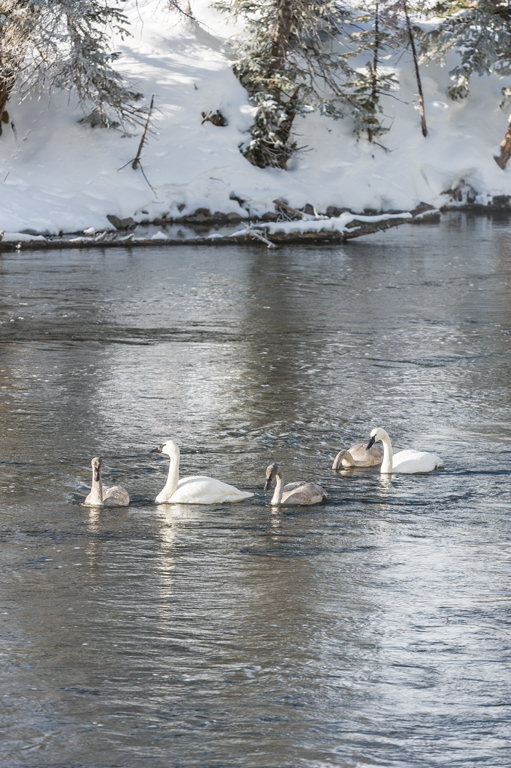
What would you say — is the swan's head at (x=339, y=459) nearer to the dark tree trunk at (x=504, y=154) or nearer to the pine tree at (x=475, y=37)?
the pine tree at (x=475, y=37)

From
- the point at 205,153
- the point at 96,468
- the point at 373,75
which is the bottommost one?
the point at 96,468

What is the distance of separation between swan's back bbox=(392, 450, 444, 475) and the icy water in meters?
0.12

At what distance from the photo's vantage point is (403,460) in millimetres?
9648

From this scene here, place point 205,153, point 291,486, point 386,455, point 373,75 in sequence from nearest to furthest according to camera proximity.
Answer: point 291,486 < point 386,455 < point 205,153 < point 373,75

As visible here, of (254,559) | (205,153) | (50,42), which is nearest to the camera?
(254,559)

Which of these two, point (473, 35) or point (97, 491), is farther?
point (473, 35)

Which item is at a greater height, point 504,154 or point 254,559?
point 504,154

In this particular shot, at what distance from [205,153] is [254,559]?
32916 mm

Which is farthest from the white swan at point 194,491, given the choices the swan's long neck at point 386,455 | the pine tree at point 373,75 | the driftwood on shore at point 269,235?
the pine tree at point 373,75

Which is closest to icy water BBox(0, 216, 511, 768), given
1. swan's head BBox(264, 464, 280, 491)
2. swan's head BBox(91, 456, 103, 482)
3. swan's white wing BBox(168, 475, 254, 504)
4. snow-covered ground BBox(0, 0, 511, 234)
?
swan's white wing BBox(168, 475, 254, 504)

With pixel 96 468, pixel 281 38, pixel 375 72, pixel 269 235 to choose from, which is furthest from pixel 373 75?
pixel 96 468

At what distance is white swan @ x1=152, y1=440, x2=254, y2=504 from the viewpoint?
345 inches

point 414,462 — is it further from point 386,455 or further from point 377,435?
point 377,435

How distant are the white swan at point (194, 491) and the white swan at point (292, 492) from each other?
1.07ft
